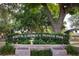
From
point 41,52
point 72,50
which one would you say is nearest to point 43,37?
point 41,52

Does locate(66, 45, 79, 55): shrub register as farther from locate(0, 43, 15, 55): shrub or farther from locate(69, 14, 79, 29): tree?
locate(0, 43, 15, 55): shrub

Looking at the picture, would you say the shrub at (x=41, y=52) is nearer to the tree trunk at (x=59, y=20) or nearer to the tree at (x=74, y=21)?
the tree trunk at (x=59, y=20)

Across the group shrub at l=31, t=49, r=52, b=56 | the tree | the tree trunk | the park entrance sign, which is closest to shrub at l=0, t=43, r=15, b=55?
the park entrance sign

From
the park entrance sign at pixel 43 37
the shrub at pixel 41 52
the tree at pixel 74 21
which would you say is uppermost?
the tree at pixel 74 21

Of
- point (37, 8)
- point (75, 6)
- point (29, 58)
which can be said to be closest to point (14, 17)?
point (37, 8)

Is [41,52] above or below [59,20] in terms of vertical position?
below

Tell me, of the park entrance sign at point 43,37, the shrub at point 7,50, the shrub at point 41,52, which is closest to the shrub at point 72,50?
the park entrance sign at point 43,37

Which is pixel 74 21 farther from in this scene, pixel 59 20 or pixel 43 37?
pixel 43 37

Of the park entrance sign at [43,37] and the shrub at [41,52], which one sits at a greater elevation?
the park entrance sign at [43,37]

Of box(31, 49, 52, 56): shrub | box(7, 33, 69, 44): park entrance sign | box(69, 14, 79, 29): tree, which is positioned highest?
box(69, 14, 79, 29): tree

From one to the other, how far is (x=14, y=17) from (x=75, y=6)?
1.87 feet

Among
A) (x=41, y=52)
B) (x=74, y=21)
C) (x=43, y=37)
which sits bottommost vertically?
(x=41, y=52)

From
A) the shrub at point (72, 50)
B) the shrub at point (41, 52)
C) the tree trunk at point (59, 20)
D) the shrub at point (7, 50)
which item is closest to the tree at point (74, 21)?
the tree trunk at point (59, 20)

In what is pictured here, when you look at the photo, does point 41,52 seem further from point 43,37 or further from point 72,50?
point 72,50
